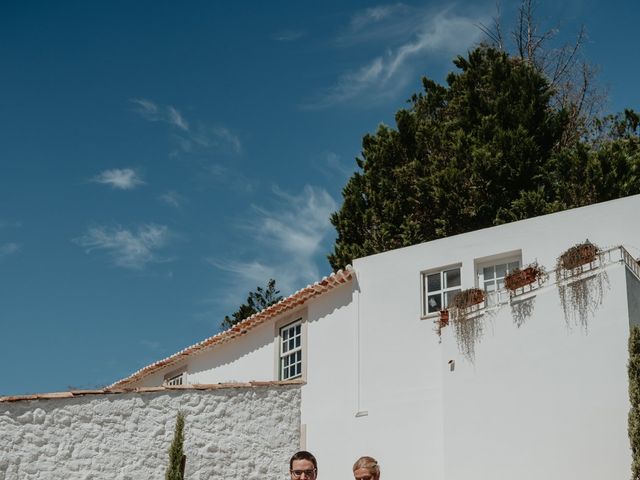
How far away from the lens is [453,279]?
59.0 feet

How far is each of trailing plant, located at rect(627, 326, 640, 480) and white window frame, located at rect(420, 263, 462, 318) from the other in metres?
4.47

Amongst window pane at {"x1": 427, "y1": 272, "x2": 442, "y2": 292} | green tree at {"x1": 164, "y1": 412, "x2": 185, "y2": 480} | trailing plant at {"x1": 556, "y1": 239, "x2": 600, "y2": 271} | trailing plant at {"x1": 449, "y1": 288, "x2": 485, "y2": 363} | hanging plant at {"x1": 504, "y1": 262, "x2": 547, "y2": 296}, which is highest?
window pane at {"x1": 427, "y1": 272, "x2": 442, "y2": 292}

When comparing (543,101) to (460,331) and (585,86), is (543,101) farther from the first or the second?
(460,331)

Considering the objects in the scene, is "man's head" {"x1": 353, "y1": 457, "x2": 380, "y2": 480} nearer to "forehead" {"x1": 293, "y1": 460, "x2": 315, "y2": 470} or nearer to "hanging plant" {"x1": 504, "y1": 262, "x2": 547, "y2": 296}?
"forehead" {"x1": 293, "y1": 460, "x2": 315, "y2": 470}

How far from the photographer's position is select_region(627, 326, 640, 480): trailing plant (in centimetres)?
1309

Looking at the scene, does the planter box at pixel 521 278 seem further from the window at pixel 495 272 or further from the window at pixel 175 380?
the window at pixel 175 380

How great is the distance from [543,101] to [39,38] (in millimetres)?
13678

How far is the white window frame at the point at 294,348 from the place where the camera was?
20203 millimetres

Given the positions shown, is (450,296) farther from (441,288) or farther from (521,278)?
(521,278)

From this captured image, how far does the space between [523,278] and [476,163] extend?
10.2 meters

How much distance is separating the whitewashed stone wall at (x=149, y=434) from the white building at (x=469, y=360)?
2.56ft

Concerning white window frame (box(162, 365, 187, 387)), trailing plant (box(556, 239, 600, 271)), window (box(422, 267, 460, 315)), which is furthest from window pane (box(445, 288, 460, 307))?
white window frame (box(162, 365, 187, 387))

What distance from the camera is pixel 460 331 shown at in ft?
53.6

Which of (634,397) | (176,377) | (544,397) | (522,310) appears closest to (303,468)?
(634,397)
